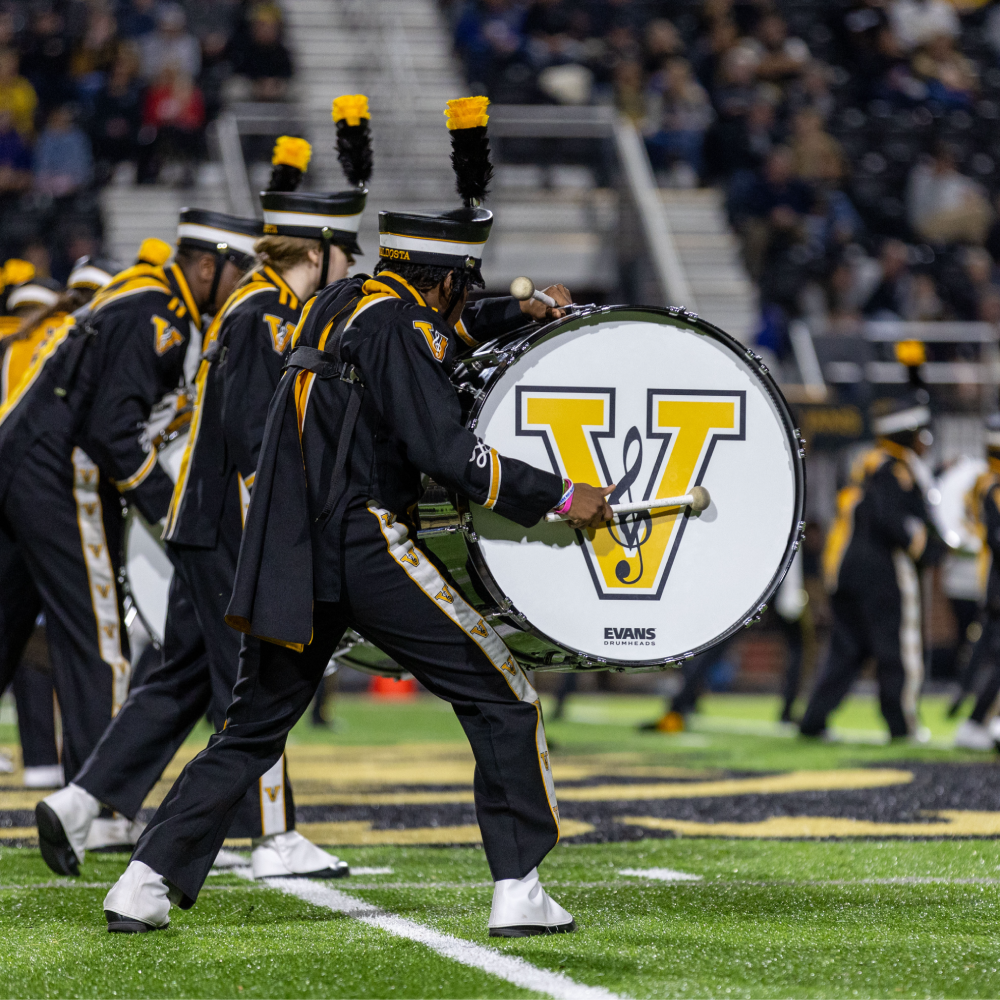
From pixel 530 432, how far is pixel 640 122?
13.2 metres

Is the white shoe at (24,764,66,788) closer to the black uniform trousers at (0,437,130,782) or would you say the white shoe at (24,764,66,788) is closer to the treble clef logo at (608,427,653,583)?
the black uniform trousers at (0,437,130,782)

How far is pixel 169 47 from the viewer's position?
15914 millimetres

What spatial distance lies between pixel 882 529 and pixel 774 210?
6797 millimetres

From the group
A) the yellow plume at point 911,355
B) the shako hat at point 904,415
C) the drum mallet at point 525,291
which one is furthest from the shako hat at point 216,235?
the yellow plume at point 911,355

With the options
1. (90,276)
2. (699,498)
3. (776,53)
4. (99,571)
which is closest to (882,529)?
(90,276)

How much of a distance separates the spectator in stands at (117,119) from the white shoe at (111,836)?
10.4m

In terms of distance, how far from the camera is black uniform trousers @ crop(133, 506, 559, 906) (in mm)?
3873

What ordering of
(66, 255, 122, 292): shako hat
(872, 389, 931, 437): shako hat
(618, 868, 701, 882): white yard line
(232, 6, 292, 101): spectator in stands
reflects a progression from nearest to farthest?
(618, 868, 701, 882): white yard line → (66, 255, 122, 292): shako hat → (872, 389, 931, 437): shako hat → (232, 6, 292, 101): spectator in stands

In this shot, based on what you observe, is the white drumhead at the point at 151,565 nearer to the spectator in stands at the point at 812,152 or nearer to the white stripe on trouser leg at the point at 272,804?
the white stripe on trouser leg at the point at 272,804

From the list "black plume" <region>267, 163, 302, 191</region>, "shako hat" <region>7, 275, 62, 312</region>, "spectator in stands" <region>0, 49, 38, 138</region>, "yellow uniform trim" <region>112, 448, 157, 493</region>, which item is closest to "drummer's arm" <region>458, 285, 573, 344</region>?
"black plume" <region>267, 163, 302, 191</region>

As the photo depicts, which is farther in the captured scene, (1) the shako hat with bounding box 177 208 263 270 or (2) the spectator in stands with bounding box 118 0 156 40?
(2) the spectator in stands with bounding box 118 0 156 40

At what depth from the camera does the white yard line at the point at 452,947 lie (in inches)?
130

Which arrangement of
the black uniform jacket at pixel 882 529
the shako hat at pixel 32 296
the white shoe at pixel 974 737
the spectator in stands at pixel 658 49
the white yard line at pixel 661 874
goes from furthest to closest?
the spectator in stands at pixel 658 49, the black uniform jacket at pixel 882 529, the white shoe at pixel 974 737, the shako hat at pixel 32 296, the white yard line at pixel 661 874

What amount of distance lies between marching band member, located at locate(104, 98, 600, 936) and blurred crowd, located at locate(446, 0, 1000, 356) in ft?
37.7
